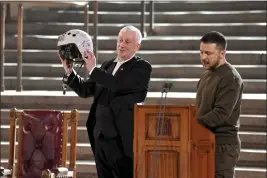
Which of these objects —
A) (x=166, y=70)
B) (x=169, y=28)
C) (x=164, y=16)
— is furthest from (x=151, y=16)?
(x=166, y=70)

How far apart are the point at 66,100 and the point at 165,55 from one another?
140 centimetres

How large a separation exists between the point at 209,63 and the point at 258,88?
12.8 ft

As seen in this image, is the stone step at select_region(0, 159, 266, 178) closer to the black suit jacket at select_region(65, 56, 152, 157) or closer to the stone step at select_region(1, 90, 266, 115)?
the stone step at select_region(1, 90, 266, 115)

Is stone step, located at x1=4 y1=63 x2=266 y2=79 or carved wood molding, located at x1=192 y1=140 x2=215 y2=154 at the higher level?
stone step, located at x1=4 y1=63 x2=266 y2=79

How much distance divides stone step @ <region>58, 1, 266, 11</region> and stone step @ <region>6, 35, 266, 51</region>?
67 centimetres

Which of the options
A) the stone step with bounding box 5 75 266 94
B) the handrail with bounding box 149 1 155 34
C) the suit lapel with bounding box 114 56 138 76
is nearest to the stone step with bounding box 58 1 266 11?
the handrail with bounding box 149 1 155 34

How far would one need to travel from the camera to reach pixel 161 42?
33.6 ft

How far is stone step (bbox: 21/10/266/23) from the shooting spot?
1057cm

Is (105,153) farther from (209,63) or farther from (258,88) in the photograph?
(258,88)

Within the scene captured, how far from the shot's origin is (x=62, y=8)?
11.3m

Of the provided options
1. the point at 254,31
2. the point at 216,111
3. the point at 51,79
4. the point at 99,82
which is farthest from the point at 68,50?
the point at 254,31

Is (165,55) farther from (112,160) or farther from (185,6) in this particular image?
(112,160)

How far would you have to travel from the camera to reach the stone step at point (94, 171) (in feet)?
27.1

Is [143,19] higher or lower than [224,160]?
higher
